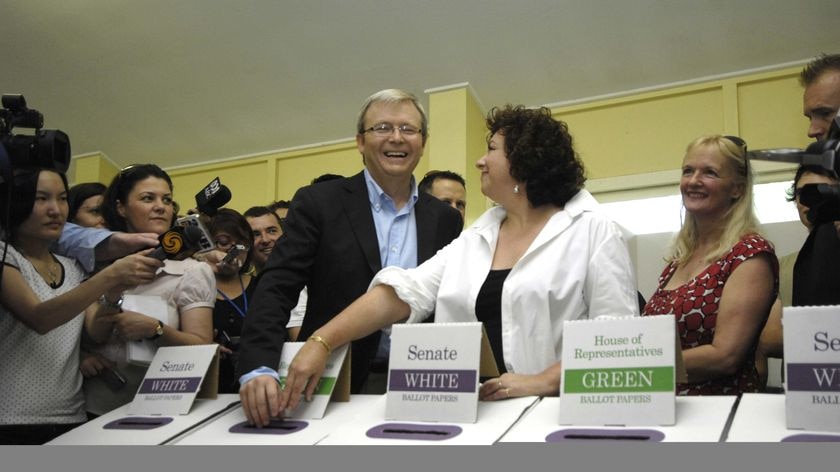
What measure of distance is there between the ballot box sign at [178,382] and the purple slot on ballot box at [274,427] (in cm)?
14

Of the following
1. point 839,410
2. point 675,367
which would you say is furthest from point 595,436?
point 839,410

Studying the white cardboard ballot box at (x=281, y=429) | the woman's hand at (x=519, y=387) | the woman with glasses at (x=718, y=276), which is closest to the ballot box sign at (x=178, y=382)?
the white cardboard ballot box at (x=281, y=429)

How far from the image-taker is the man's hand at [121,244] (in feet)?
7.11

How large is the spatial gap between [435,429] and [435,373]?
0.34ft

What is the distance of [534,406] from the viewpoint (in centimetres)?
131

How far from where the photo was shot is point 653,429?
1126 millimetres

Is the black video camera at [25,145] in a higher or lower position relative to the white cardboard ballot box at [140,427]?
higher

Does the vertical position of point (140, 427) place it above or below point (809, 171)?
below

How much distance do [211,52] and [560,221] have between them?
4.14 m

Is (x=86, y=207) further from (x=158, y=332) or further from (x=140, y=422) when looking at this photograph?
(x=140, y=422)

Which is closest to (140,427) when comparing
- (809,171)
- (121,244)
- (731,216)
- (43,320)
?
(43,320)

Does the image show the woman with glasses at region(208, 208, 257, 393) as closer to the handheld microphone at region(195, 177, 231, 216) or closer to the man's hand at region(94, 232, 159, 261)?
the man's hand at region(94, 232, 159, 261)

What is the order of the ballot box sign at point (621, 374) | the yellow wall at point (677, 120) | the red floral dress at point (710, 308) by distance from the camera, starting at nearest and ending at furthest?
the ballot box sign at point (621, 374)
the red floral dress at point (710, 308)
the yellow wall at point (677, 120)

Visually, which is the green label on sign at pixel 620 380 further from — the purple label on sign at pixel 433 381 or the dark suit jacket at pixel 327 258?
the dark suit jacket at pixel 327 258
